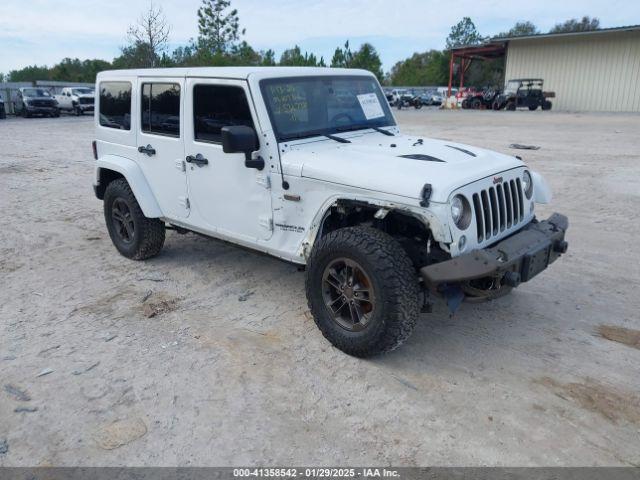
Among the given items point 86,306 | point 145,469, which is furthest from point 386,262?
point 86,306

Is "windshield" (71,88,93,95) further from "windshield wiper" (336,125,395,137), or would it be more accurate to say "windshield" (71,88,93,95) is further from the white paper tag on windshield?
"windshield wiper" (336,125,395,137)

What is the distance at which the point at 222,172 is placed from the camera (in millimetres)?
4461

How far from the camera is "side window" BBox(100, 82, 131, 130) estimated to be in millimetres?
5422

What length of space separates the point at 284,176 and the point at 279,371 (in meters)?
1.43

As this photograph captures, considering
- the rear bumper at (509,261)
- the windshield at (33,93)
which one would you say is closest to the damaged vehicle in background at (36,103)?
the windshield at (33,93)

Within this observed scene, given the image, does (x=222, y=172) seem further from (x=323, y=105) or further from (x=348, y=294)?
(x=348, y=294)

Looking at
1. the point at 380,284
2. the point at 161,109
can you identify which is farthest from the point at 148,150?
the point at 380,284

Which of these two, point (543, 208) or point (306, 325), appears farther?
point (543, 208)

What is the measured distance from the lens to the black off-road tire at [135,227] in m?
5.48

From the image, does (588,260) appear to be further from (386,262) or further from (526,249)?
(386,262)

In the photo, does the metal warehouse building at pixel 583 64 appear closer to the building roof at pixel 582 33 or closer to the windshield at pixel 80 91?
the building roof at pixel 582 33

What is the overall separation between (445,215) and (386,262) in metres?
0.47

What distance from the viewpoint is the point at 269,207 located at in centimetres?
421

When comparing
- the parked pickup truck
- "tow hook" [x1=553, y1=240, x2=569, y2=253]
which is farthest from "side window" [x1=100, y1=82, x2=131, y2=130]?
the parked pickup truck
